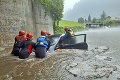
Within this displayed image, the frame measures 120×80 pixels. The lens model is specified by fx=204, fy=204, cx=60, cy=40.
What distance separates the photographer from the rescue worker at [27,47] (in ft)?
39.0

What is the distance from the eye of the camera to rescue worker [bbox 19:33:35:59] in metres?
11.9

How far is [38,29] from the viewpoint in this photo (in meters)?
28.1

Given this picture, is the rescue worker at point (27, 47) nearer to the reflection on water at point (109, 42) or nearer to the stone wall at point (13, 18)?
the reflection on water at point (109, 42)

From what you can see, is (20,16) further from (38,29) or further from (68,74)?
(68,74)

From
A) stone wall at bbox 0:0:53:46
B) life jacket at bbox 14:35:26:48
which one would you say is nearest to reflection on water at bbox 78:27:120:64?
life jacket at bbox 14:35:26:48

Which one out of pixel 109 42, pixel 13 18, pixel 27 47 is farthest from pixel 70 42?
pixel 109 42

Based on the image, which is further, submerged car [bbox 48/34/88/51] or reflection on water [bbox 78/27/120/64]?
reflection on water [bbox 78/27/120/64]

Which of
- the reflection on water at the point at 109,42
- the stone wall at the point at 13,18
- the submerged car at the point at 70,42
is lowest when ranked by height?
the reflection on water at the point at 109,42

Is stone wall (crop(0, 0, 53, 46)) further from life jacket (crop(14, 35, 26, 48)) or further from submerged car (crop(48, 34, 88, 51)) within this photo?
life jacket (crop(14, 35, 26, 48))

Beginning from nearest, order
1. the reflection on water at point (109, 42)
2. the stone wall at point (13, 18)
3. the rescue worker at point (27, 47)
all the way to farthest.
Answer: the rescue worker at point (27, 47)
the reflection on water at point (109, 42)
the stone wall at point (13, 18)

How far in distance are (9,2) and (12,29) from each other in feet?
8.32

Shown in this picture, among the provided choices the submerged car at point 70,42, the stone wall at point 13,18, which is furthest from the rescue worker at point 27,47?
the stone wall at point 13,18

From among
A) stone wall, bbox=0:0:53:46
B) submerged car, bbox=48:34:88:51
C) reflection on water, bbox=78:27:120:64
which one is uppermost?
stone wall, bbox=0:0:53:46

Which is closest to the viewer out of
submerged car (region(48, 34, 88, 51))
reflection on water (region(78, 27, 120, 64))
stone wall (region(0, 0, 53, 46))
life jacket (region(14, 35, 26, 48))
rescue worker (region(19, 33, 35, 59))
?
rescue worker (region(19, 33, 35, 59))
